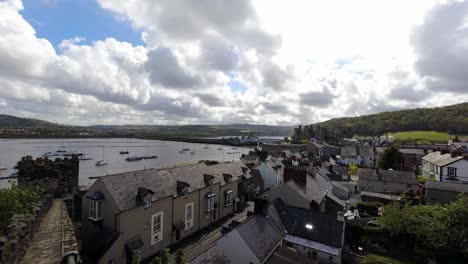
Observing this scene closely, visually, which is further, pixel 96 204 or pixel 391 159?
pixel 391 159

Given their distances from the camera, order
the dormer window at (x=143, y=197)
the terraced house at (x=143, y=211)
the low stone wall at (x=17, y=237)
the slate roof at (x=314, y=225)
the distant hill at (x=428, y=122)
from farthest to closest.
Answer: the distant hill at (x=428, y=122) < the slate roof at (x=314, y=225) < the dormer window at (x=143, y=197) < the terraced house at (x=143, y=211) < the low stone wall at (x=17, y=237)


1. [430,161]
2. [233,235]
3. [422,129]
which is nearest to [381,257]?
[233,235]


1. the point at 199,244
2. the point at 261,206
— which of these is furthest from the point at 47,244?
the point at 199,244

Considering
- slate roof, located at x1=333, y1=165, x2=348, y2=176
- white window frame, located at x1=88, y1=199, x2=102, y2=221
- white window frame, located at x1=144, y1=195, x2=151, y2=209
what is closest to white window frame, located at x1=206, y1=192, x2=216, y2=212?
white window frame, located at x1=144, y1=195, x2=151, y2=209

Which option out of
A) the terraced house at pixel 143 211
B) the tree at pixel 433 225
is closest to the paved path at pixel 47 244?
the terraced house at pixel 143 211

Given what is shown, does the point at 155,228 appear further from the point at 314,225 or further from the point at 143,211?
the point at 314,225

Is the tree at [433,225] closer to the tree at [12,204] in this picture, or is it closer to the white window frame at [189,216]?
the white window frame at [189,216]
